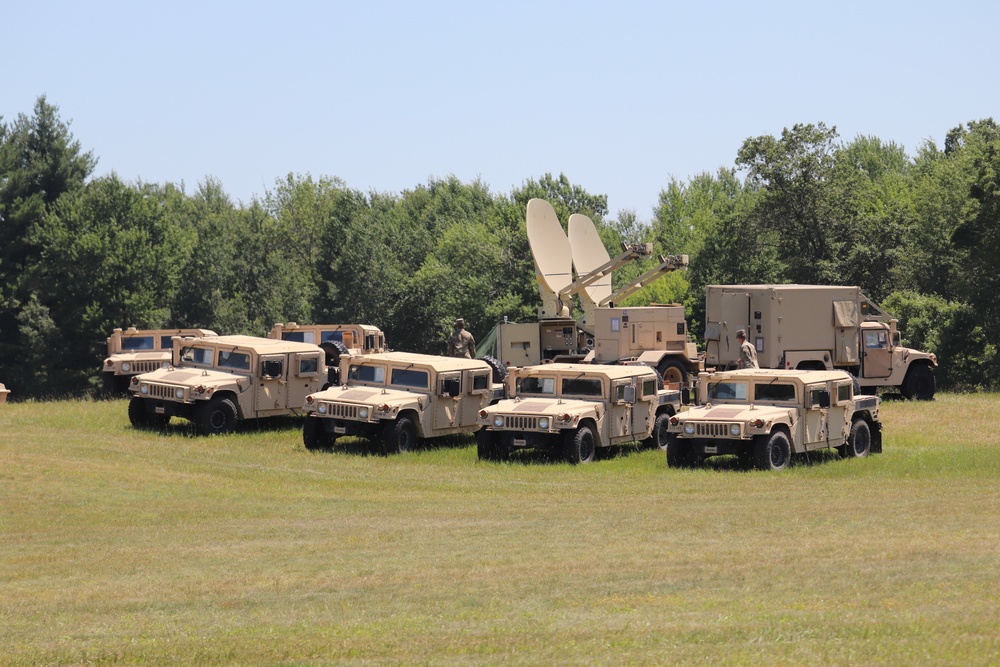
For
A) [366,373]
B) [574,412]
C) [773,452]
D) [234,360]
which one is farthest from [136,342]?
[773,452]

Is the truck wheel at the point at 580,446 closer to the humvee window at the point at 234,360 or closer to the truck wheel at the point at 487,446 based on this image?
the truck wheel at the point at 487,446

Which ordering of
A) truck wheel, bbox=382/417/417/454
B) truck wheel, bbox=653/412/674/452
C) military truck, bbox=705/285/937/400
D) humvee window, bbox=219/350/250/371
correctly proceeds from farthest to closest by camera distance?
military truck, bbox=705/285/937/400 → humvee window, bbox=219/350/250/371 → truck wheel, bbox=653/412/674/452 → truck wheel, bbox=382/417/417/454

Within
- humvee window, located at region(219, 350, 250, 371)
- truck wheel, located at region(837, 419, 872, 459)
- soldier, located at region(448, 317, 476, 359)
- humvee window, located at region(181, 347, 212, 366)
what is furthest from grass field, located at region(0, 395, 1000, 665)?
soldier, located at region(448, 317, 476, 359)

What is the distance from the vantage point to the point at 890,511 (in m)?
16.3

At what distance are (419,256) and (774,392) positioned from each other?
53441mm

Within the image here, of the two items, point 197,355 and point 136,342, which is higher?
point 136,342

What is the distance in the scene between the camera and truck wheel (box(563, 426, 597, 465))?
882 inches

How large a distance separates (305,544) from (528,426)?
26.9 feet

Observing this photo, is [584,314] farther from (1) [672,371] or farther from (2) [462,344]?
(2) [462,344]

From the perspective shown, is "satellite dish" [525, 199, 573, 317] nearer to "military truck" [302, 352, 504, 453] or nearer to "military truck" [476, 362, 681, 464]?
"military truck" [302, 352, 504, 453]

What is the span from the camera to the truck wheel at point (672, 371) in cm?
3128

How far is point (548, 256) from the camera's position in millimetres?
36656

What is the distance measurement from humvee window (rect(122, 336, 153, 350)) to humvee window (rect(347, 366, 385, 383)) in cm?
1081

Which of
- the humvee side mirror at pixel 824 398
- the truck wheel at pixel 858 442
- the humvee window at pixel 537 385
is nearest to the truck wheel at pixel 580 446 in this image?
the humvee window at pixel 537 385
